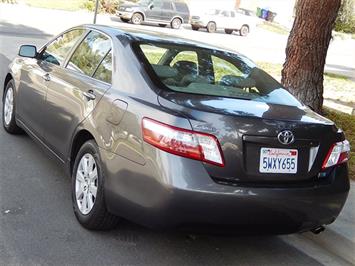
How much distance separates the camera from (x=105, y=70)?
4.23m

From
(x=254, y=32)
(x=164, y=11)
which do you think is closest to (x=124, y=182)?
(x=164, y=11)

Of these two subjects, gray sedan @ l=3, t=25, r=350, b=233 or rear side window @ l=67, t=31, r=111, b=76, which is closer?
gray sedan @ l=3, t=25, r=350, b=233

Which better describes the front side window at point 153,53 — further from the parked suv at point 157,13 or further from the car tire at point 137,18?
the car tire at point 137,18

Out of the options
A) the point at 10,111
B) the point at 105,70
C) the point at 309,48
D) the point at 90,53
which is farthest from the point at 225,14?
the point at 105,70

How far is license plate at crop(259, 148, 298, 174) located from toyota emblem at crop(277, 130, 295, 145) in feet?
0.19

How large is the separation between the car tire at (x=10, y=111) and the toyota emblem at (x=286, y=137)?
11.5 ft

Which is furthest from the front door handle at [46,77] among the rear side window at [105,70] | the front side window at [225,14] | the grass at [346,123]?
the front side window at [225,14]

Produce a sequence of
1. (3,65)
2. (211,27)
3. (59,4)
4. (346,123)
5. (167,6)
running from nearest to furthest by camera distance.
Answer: (346,123), (3,65), (167,6), (59,4), (211,27)

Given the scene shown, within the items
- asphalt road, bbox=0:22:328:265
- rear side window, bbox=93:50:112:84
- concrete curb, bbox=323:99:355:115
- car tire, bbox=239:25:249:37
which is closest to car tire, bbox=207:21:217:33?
car tire, bbox=239:25:249:37

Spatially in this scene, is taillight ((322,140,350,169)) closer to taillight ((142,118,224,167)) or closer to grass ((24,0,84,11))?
taillight ((142,118,224,167))

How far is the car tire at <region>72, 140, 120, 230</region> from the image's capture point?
384cm

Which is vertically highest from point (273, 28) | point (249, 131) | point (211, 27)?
point (249, 131)

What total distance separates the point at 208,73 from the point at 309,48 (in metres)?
4.03

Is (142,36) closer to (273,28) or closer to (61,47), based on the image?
(61,47)
